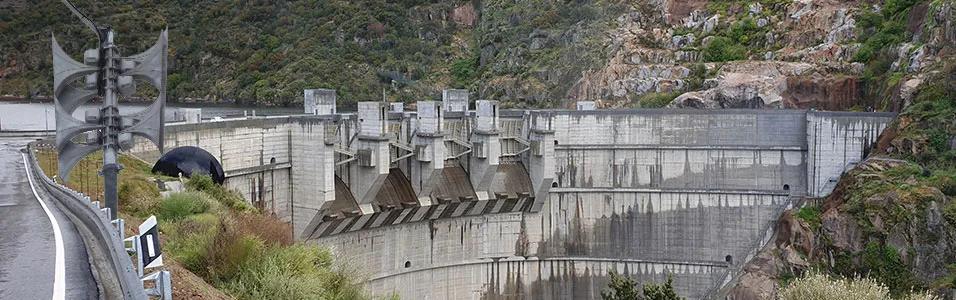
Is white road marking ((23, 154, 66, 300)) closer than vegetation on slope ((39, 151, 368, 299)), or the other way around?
white road marking ((23, 154, 66, 300))

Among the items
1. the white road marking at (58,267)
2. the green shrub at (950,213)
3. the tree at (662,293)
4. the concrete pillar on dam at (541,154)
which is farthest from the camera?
the concrete pillar on dam at (541,154)

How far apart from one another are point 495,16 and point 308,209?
73.1 m

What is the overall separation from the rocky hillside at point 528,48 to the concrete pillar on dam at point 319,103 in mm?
23629

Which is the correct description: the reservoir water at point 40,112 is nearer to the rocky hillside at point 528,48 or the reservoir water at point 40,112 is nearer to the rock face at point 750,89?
the rocky hillside at point 528,48

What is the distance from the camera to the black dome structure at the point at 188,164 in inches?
1131

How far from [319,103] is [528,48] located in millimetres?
55781

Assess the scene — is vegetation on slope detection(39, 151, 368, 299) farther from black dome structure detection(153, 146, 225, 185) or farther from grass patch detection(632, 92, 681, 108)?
grass patch detection(632, 92, 681, 108)

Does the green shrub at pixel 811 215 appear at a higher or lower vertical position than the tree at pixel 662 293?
higher

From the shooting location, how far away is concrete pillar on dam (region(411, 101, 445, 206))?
38.5 metres

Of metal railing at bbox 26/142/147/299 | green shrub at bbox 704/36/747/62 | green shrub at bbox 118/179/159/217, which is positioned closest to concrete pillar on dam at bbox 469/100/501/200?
green shrub at bbox 118/179/159/217

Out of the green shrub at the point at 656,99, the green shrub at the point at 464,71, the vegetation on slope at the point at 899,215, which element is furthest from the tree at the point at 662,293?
the green shrub at the point at 464,71

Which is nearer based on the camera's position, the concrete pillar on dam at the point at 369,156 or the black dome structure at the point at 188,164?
the black dome structure at the point at 188,164

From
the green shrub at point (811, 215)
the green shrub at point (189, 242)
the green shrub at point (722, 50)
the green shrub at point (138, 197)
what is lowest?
the green shrub at point (811, 215)

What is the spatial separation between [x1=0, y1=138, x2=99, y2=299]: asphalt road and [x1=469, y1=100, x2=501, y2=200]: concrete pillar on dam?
21.8 metres
